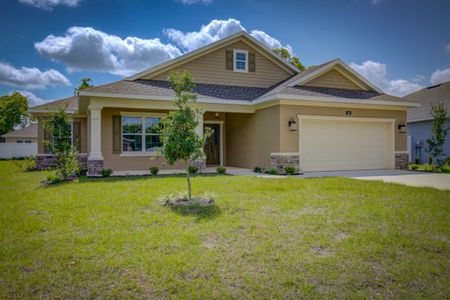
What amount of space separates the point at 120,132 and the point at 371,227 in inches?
424

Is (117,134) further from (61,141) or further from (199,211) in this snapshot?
(199,211)

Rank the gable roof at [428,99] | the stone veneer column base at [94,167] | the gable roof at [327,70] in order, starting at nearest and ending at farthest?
the stone veneer column base at [94,167] < the gable roof at [327,70] < the gable roof at [428,99]

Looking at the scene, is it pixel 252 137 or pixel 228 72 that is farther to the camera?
pixel 228 72

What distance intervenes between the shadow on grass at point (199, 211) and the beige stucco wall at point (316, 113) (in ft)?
21.2

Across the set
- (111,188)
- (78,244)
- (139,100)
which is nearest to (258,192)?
(111,188)

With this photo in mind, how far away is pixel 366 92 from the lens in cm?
1486

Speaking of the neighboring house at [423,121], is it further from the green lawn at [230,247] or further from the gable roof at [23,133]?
the gable roof at [23,133]

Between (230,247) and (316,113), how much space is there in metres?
9.70

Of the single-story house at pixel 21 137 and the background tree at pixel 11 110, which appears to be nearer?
the single-story house at pixel 21 137

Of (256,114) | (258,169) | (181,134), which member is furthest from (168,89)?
(181,134)

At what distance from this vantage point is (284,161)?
12.1m

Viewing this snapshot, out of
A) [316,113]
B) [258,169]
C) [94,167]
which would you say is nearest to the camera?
[94,167]

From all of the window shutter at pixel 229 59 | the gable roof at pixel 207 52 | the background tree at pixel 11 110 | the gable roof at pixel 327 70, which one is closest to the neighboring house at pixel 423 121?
the gable roof at pixel 327 70

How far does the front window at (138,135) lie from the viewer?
13305mm
